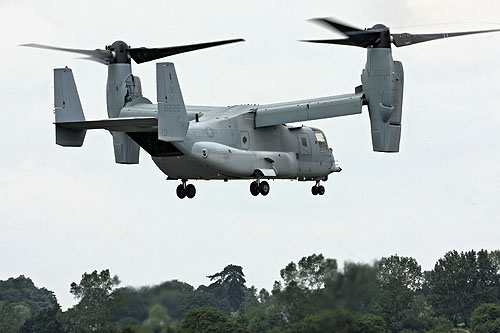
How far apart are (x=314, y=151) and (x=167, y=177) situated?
278 inches

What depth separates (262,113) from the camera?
4991 centimetres

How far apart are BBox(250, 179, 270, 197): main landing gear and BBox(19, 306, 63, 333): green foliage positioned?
15.2 metres

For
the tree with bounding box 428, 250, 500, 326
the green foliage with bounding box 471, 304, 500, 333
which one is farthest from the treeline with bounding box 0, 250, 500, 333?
the tree with bounding box 428, 250, 500, 326

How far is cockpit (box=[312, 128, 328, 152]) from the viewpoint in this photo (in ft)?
172

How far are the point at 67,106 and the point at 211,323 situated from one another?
12.7 metres

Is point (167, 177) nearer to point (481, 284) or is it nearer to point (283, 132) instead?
point (283, 132)

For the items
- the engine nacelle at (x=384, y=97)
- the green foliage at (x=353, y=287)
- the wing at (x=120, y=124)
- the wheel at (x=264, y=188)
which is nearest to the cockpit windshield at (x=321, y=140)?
the wheel at (x=264, y=188)

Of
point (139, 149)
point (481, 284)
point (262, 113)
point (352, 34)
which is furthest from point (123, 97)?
point (481, 284)

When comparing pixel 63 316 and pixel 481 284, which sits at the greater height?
pixel 481 284

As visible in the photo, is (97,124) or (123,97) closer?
(97,124)

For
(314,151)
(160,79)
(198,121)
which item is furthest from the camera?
(314,151)

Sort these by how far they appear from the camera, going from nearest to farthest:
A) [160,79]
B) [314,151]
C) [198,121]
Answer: [160,79]
[198,121]
[314,151]

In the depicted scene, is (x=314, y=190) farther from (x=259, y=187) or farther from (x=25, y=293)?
(x=25, y=293)

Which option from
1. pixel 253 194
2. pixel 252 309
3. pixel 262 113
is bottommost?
pixel 252 309
